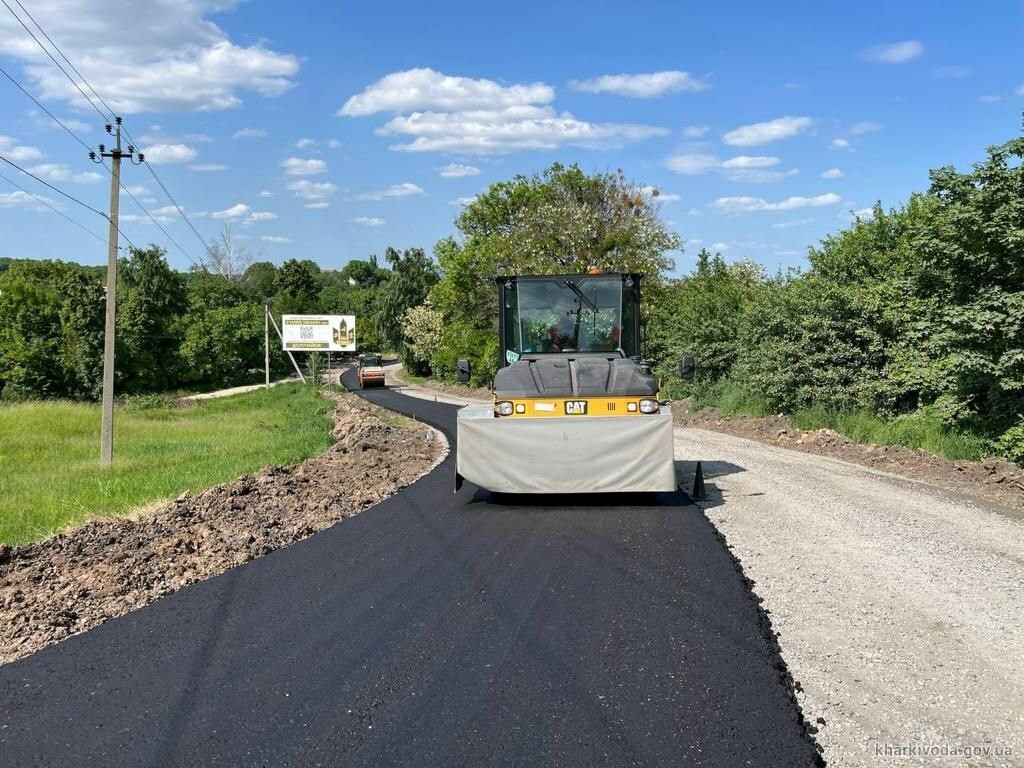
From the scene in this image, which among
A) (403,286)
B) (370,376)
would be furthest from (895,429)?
(403,286)

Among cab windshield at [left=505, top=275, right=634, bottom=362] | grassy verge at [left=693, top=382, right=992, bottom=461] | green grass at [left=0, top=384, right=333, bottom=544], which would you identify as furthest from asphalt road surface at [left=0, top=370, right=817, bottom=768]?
grassy verge at [left=693, top=382, right=992, bottom=461]

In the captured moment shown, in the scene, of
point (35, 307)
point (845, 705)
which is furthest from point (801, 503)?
point (35, 307)

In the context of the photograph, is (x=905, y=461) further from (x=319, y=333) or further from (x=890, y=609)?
(x=319, y=333)

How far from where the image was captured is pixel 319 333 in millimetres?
57062

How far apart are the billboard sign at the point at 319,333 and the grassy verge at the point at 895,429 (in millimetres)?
40596

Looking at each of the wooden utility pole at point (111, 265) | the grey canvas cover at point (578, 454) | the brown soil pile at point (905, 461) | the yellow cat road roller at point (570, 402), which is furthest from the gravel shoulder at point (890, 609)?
the wooden utility pole at point (111, 265)

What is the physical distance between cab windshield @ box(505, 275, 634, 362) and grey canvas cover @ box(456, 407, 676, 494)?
1.76 m

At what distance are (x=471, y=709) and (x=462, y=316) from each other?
141 ft

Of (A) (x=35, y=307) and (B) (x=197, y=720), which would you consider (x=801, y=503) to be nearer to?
(B) (x=197, y=720)

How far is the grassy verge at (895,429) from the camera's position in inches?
487

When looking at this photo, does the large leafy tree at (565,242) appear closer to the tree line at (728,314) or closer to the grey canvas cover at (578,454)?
the tree line at (728,314)

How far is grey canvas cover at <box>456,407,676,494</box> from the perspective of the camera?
29.0 ft

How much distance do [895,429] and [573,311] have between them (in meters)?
7.49

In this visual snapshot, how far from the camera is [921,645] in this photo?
4918 millimetres
